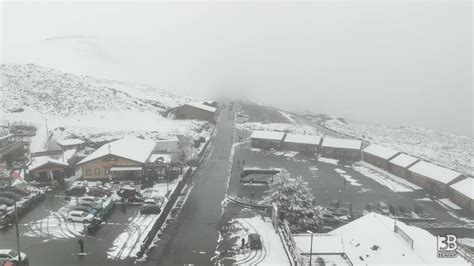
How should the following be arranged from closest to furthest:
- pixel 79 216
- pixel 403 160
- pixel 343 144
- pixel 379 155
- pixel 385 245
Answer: pixel 385 245
pixel 79 216
pixel 403 160
pixel 379 155
pixel 343 144

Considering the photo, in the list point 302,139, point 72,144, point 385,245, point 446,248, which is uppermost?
point 302,139

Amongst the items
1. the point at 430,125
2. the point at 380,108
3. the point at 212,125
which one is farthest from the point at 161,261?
the point at 380,108

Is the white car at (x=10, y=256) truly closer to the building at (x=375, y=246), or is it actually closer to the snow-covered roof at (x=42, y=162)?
the building at (x=375, y=246)

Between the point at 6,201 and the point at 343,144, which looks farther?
the point at 343,144

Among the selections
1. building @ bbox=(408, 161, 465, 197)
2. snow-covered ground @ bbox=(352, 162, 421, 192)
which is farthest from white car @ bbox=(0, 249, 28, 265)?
building @ bbox=(408, 161, 465, 197)

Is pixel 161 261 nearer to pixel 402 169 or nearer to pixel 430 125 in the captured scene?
pixel 402 169

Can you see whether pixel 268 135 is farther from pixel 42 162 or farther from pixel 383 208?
pixel 42 162

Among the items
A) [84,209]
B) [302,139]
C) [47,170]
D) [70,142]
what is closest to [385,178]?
[302,139]
